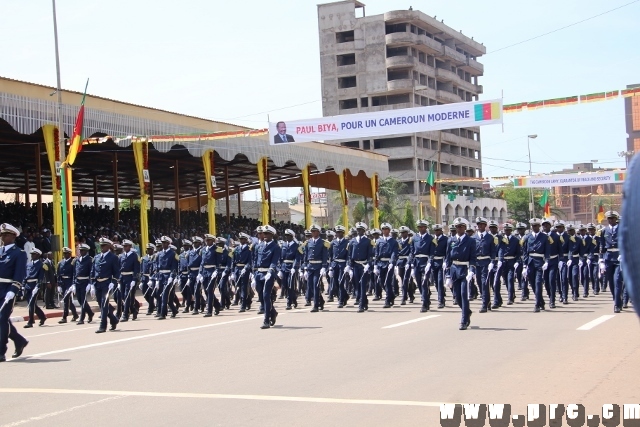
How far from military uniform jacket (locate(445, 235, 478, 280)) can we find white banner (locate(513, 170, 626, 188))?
1161 inches

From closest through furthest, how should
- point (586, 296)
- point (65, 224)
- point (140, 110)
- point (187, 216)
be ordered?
point (586, 296), point (65, 224), point (140, 110), point (187, 216)

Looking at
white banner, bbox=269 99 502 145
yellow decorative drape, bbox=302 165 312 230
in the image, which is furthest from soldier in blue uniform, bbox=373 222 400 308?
yellow decorative drape, bbox=302 165 312 230

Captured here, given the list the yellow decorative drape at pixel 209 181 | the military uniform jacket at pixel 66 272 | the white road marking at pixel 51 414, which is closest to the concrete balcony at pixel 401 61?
the yellow decorative drape at pixel 209 181

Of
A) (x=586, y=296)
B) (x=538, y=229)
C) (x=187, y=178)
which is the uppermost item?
(x=187, y=178)

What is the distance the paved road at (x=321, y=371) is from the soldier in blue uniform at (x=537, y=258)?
1.16 m

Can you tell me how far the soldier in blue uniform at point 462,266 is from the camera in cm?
1441

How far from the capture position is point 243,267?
69.5 ft

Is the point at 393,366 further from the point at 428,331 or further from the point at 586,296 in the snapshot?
the point at 586,296

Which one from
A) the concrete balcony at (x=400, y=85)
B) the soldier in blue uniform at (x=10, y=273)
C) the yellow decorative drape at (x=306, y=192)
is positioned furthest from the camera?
the concrete balcony at (x=400, y=85)

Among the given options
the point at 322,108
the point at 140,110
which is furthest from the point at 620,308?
the point at 322,108

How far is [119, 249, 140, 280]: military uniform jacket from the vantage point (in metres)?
18.6

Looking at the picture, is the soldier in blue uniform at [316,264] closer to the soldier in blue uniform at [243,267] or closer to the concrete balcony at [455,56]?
the soldier in blue uniform at [243,267]

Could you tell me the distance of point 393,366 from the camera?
34.0 ft

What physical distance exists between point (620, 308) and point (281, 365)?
8791 millimetres
